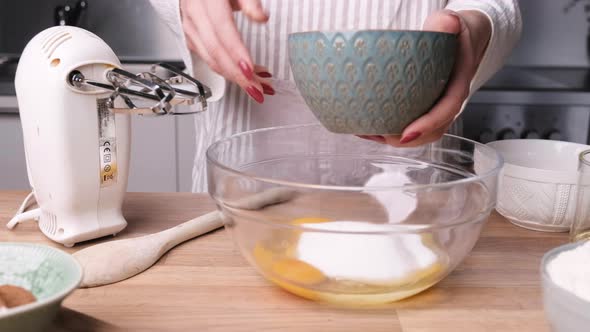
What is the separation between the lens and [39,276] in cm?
46

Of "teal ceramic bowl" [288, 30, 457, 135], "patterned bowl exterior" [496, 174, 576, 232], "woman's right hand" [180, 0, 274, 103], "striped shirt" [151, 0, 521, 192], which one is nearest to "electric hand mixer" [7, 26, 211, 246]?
"woman's right hand" [180, 0, 274, 103]

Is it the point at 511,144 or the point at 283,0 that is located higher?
the point at 283,0

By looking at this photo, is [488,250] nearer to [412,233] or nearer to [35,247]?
[412,233]

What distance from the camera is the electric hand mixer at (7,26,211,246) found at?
614mm

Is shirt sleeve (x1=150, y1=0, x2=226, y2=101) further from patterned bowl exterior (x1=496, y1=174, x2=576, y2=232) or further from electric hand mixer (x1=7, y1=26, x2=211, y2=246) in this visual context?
patterned bowl exterior (x1=496, y1=174, x2=576, y2=232)

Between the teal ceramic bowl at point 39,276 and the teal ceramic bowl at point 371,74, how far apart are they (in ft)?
0.85

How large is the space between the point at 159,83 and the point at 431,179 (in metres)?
0.34

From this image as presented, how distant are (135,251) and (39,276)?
131mm

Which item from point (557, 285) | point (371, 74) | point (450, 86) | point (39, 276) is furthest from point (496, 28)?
point (39, 276)

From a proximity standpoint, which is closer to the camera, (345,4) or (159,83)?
(159,83)

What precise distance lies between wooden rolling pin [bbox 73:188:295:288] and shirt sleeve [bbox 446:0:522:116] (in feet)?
1.07

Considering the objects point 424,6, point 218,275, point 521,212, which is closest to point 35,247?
point 218,275

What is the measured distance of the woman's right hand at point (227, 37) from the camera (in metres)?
0.63

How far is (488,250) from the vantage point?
2.12 ft
